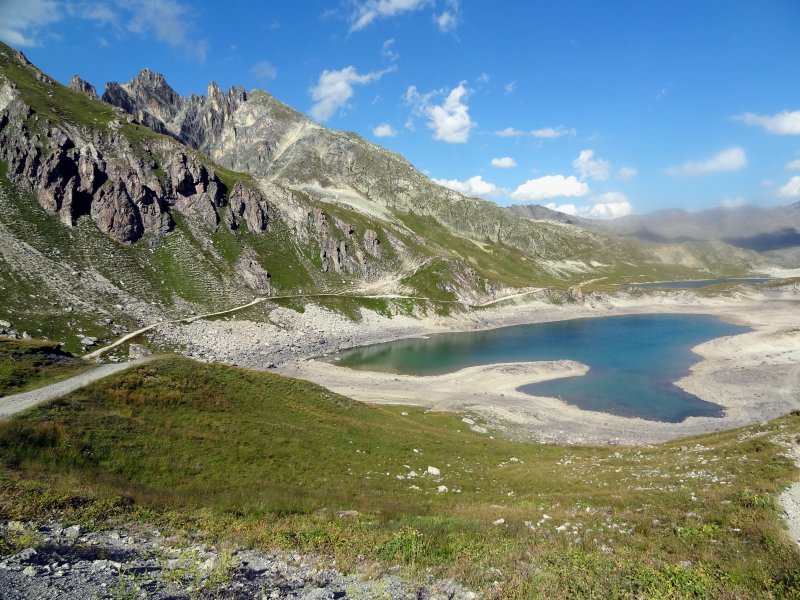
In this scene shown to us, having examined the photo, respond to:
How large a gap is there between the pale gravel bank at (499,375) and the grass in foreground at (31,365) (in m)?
45.4

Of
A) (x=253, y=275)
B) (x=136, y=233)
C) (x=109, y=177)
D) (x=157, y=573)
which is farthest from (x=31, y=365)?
(x=109, y=177)

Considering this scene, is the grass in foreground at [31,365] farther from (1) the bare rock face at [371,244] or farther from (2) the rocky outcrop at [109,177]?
(1) the bare rock face at [371,244]

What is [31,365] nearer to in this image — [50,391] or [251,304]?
[50,391]

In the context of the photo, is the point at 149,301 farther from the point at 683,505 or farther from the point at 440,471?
the point at 683,505

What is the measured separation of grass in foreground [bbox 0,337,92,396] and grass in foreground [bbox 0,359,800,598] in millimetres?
5479

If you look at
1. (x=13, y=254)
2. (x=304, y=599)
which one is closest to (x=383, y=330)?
(x=13, y=254)

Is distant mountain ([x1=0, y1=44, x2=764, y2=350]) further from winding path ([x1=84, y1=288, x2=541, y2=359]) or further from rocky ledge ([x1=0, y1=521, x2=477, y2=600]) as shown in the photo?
rocky ledge ([x1=0, y1=521, x2=477, y2=600])

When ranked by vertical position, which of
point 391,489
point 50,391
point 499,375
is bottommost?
point 499,375

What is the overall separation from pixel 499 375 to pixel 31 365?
76.4 m

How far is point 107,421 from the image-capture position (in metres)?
23.6

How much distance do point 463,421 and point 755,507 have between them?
42626 mm

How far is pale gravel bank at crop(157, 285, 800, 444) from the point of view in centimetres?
A: 6234

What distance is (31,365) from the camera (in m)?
30.2

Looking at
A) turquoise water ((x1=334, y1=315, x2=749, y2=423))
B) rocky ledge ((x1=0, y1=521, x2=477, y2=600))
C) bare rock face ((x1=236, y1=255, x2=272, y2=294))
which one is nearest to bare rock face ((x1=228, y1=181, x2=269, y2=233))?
bare rock face ((x1=236, y1=255, x2=272, y2=294))
